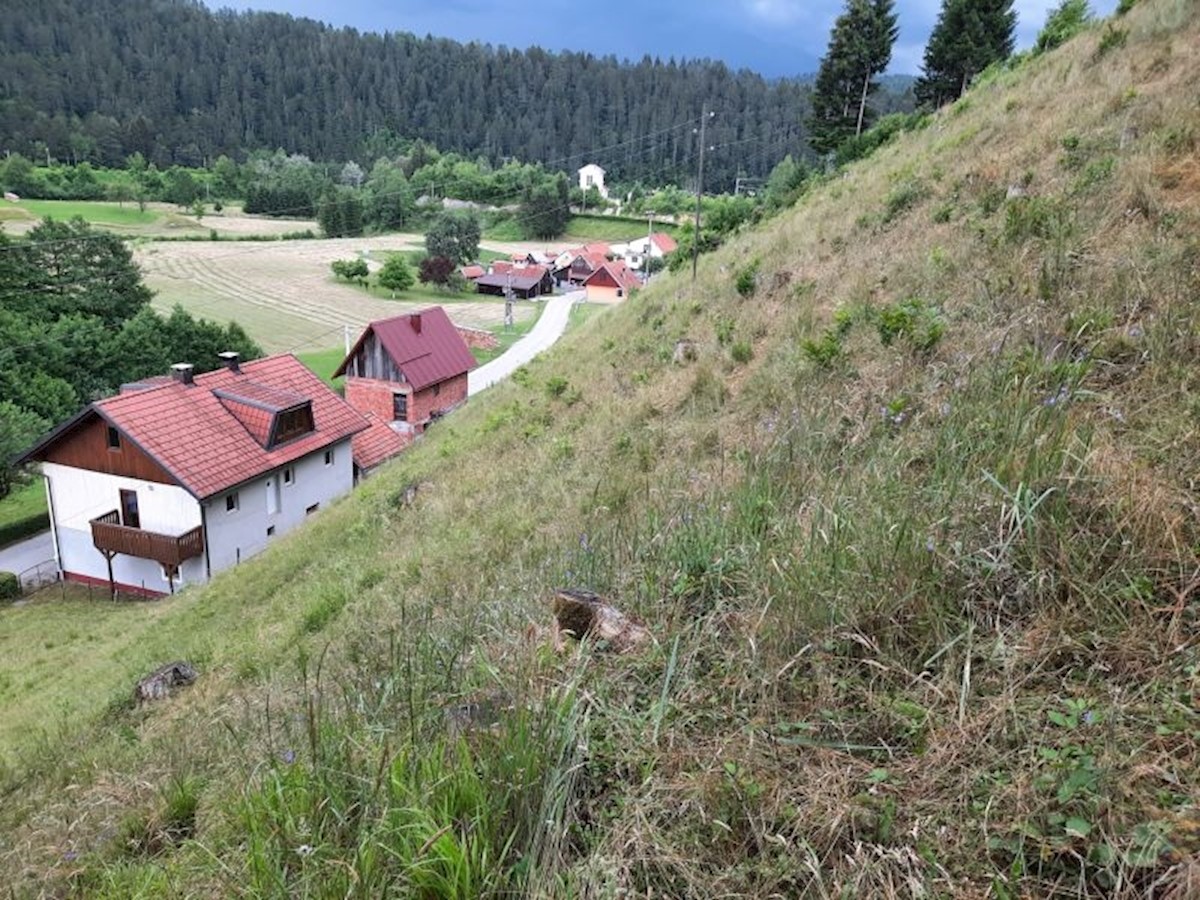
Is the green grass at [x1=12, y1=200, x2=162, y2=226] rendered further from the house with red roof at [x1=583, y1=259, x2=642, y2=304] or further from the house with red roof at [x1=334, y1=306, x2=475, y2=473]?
the house with red roof at [x1=334, y1=306, x2=475, y2=473]

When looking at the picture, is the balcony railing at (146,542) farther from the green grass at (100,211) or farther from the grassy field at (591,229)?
the grassy field at (591,229)

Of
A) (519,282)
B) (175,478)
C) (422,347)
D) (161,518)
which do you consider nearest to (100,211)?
(519,282)

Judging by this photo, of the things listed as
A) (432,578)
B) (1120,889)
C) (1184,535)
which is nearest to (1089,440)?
(1184,535)

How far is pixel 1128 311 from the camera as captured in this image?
167 inches

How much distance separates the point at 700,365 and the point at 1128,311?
15.3 feet

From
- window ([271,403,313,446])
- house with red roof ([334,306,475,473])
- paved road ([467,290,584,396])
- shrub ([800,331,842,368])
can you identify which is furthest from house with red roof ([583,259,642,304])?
shrub ([800,331,842,368])

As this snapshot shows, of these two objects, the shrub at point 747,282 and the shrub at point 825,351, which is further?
the shrub at point 747,282

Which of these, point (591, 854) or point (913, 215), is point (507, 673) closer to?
point (591, 854)

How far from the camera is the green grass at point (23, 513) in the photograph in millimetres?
22969

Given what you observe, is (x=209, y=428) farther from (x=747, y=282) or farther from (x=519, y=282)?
(x=519, y=282)

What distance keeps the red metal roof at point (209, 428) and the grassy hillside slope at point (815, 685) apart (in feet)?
42.6

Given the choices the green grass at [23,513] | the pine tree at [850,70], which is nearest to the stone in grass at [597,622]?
the green grass at [23,513]

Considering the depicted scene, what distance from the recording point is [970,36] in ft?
99.8

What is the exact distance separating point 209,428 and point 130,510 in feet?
9.42
